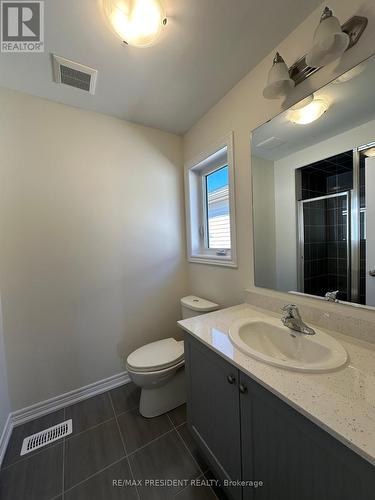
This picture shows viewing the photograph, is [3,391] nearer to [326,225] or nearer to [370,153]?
[326,225]

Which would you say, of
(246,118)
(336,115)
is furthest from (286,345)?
(246,118)

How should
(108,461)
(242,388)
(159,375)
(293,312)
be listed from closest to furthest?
(242,388) → (293,312) → (108,461) → (159,375)

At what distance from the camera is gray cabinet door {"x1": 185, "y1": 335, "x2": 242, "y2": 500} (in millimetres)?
851

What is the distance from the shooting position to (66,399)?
1618mm

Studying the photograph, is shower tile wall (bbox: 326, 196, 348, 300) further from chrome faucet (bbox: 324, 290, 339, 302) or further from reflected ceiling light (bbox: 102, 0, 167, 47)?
reflected ceiling light (bbox: 102, 0, 167, 47)

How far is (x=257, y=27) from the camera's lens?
1.08 metres

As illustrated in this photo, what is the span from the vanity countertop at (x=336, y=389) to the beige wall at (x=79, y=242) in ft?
3.76

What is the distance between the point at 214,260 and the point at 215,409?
107 cm

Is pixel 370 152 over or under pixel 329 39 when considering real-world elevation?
under

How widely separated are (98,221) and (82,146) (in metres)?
0.62

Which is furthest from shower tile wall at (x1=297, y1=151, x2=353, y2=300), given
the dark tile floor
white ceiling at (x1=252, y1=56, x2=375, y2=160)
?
the dark tile floor

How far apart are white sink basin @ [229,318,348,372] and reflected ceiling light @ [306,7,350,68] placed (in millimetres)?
1239

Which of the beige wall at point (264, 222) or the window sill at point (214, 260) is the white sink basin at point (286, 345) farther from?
the window sill at point (214, 260)

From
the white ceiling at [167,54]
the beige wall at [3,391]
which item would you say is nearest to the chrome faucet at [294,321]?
the white ceiling at [167,54]
